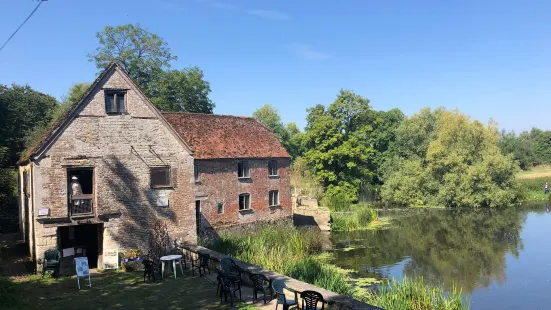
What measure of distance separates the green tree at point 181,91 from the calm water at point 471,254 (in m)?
23.2

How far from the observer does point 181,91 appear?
45.1 meters

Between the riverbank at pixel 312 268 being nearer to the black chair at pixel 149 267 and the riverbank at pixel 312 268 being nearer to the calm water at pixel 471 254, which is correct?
the calm water at pixel 471 254

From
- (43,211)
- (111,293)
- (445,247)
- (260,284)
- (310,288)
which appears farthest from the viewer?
(445,247)

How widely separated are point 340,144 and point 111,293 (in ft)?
125

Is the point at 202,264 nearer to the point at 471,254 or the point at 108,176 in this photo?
the point at 108,176

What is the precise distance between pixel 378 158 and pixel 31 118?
155 ft

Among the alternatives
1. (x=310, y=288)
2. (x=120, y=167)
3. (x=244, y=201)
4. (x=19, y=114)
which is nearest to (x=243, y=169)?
(x=244, y=201)

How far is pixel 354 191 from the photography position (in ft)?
157

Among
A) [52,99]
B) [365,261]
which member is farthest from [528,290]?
[52,99]

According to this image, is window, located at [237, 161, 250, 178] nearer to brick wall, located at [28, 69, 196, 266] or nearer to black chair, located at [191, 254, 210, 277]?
brick wall, located at [28, 69, 196, 266]

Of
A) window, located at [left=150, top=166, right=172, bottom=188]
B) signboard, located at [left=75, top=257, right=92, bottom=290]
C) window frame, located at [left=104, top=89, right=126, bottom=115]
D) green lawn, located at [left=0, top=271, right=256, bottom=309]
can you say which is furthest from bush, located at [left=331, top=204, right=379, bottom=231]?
signboard, located at [left=75, top=257, right=92, bottom=290]

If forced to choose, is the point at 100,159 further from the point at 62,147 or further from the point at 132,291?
the point at 132,291

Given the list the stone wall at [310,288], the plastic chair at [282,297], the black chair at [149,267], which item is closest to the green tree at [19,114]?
the black chair at [149,267]

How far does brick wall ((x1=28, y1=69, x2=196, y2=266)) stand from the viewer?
16.2 meters
